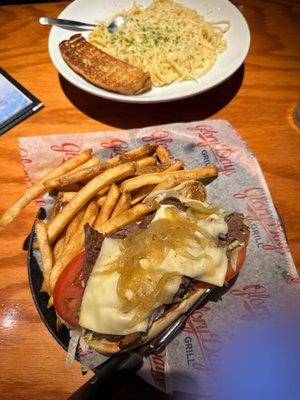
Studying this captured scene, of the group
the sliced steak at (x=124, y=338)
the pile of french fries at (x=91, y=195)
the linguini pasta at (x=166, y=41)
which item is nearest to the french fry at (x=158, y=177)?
the pile of french fries at (x=91, y=195)

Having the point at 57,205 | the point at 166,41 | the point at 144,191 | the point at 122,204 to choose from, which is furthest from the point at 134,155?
the point at 166,41

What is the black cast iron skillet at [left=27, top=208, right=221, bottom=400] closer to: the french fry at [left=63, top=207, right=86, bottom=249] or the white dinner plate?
the french fry at [left=63, top=207, right=86, bottom=249]

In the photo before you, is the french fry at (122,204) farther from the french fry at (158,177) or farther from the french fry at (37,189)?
the french fry at (37,189)

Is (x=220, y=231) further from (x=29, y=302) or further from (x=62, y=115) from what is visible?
(x=62, y=115)

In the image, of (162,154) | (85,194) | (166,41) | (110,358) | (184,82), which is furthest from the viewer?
(166,41)

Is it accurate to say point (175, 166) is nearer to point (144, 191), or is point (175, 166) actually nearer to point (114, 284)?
point (144, 191)

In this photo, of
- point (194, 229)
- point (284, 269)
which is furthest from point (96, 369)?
point (284, 269)
